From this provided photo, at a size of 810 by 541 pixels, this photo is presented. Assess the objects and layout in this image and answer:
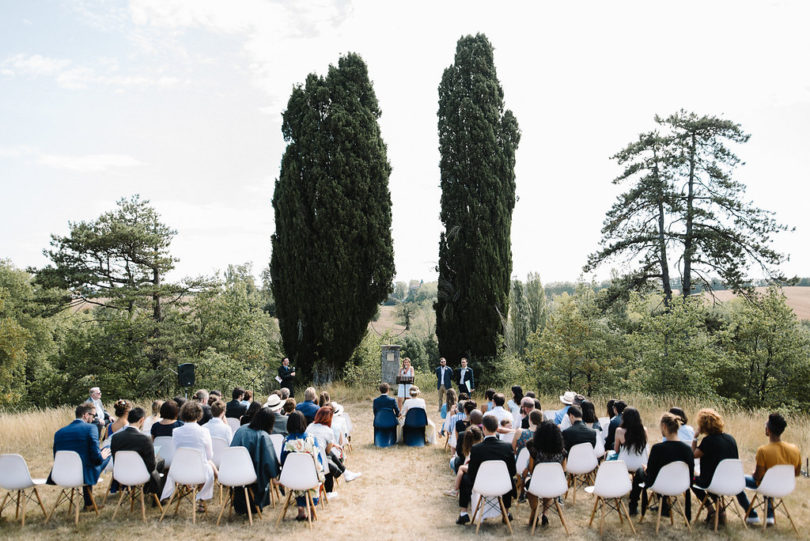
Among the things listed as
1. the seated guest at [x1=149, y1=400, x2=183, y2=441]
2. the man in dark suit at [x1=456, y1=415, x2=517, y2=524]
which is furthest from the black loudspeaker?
the man in dark suit at [x1=456, y1=415, x2=517, y2=524]

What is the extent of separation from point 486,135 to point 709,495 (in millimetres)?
14011

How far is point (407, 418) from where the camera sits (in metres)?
8.99

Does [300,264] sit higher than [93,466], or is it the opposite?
[300,264]

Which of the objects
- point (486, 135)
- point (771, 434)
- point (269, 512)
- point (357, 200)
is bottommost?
point (269, 512)

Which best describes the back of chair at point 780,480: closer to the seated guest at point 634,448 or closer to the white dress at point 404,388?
the seated guest at point 634,448

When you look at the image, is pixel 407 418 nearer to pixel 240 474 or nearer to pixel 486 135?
pixel 240 474

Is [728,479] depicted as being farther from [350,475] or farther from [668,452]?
[350,475]

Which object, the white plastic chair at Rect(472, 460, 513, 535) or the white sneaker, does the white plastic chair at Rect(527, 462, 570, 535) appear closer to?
the white plastic chair at Rect(472, 460, 513, 535)

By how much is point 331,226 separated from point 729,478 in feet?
43.8

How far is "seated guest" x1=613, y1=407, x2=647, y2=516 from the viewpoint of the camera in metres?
5.54

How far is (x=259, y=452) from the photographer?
18.3 feet

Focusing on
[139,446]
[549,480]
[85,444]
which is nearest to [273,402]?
[139,446]

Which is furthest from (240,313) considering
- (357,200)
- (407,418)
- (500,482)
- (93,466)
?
(500,482)

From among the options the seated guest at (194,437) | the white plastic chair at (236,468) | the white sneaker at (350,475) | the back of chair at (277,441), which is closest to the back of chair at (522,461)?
the white sneaker at (350,475)
